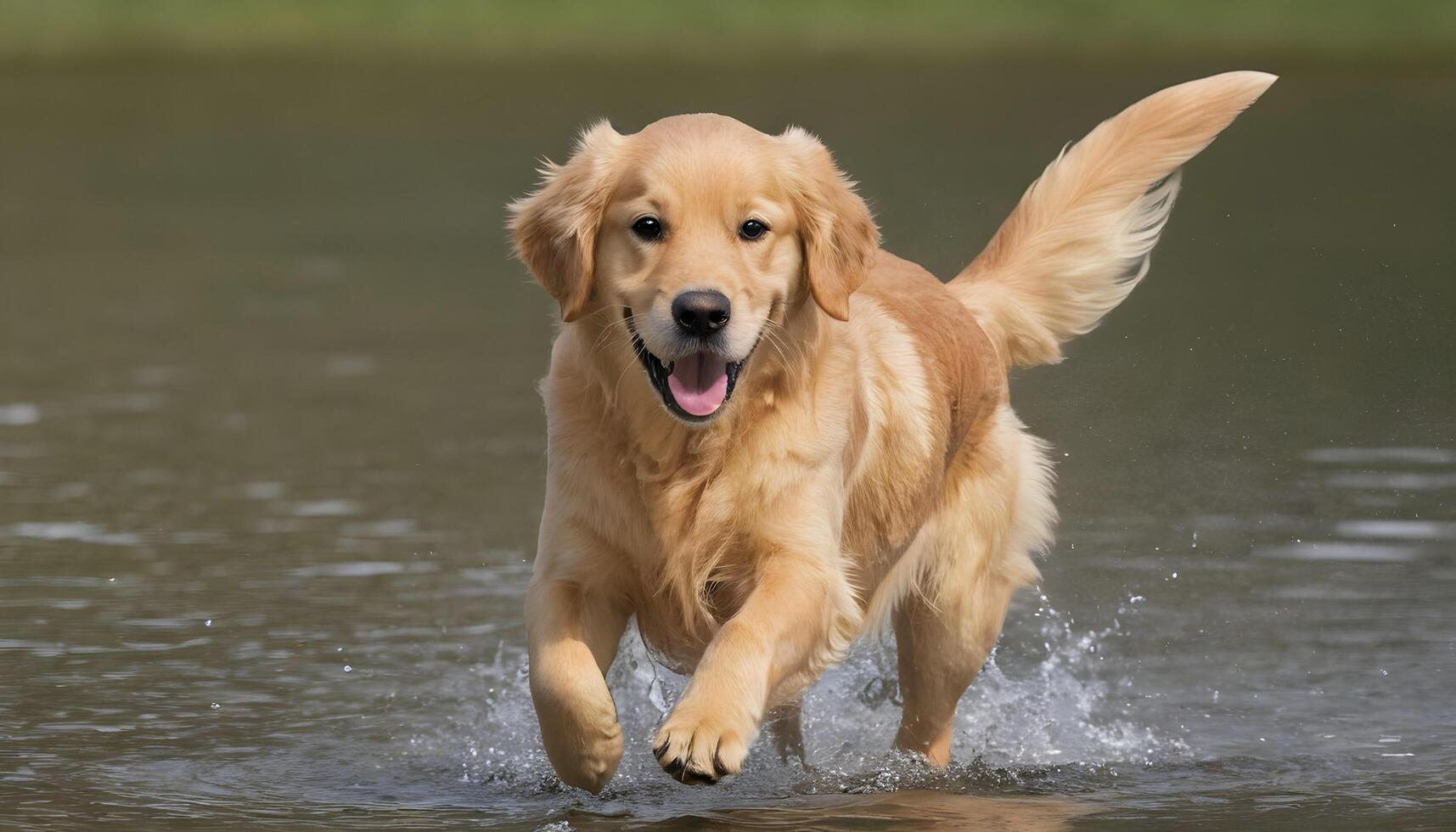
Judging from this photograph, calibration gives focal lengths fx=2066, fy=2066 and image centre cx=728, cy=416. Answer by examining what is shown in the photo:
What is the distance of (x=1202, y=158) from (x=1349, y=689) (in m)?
10.7

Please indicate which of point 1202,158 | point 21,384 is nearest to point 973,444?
point 21,384

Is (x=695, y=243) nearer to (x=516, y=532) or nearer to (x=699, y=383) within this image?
(x=699, y=383)

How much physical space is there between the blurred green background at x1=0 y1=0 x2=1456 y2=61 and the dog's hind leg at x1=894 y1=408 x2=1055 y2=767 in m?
14.9

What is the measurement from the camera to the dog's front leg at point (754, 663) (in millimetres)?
4270

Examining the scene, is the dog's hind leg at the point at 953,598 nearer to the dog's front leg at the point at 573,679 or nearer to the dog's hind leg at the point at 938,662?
the dog's hind leg at the point at 938,662

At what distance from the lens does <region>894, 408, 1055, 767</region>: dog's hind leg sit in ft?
19.1

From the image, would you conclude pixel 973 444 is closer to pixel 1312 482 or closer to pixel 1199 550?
pixel 1199 550

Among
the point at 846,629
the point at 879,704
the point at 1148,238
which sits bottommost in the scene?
the point at 879,704

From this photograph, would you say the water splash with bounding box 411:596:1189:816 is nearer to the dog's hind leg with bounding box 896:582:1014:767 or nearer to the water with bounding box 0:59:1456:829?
the water with bounding box 0:59:1456:829

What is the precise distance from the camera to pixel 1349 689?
19.1 feet

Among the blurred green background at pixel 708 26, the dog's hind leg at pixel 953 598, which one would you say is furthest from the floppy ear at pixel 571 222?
the blurred green background at pixel 708 26

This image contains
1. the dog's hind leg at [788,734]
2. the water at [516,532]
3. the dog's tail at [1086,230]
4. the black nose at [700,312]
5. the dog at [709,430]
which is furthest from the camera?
the dog's tail at [1086,230]

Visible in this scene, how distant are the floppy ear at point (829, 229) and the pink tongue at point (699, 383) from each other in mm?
317

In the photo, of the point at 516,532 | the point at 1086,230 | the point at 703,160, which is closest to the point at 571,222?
the point at 703,160
